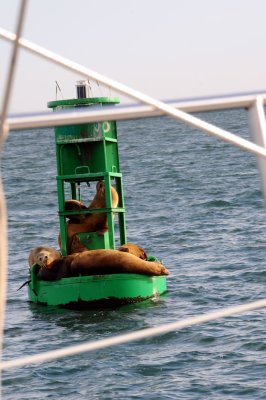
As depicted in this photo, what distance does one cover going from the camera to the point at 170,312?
16.3 meters

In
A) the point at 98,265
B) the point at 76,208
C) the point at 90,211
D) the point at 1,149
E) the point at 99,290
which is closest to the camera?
the point at 1,149

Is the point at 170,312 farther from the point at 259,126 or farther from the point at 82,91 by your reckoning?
the point at 259,126

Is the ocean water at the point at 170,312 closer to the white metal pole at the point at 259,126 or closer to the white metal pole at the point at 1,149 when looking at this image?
the white metal pole at the point at 259,126

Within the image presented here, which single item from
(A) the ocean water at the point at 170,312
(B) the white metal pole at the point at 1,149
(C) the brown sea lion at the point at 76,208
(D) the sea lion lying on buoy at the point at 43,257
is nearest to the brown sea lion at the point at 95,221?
(C) the brown sea lion at the point at 76,208

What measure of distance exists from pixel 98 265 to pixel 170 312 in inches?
46.9

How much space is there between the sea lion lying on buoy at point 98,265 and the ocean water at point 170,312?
1.84 feet

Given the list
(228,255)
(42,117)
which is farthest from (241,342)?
(42,117)

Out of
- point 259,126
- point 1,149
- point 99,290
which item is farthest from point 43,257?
point 1,149

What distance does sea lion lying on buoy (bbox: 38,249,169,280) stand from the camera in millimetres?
15844

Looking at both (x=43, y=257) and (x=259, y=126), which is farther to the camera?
(x=43, y=257)

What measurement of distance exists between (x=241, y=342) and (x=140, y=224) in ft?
49.2

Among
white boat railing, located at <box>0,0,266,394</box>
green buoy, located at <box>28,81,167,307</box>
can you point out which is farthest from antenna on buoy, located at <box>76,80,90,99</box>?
white boat railing, located at <box>0,0,266,394</box>

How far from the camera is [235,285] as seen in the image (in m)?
18.8

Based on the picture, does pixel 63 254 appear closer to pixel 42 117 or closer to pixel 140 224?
pixel 140 224
